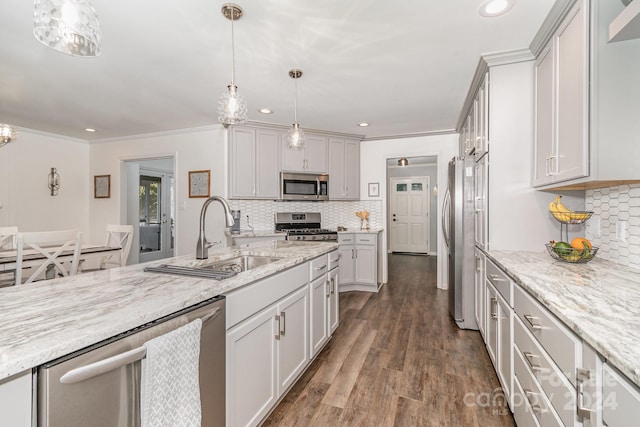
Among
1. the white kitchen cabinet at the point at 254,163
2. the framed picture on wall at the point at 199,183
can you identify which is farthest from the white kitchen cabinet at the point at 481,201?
the framed picture on wall at the point at 199,183

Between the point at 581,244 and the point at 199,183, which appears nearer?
the point at 581,244

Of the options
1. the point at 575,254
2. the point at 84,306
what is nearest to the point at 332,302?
the point at 575,254

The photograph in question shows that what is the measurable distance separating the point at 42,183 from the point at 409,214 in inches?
303

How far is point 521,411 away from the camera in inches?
57.4

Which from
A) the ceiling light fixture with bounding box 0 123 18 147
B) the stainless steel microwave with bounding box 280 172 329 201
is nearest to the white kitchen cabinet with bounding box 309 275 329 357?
the stainless steel microwave with bounding box 280 172 329 201

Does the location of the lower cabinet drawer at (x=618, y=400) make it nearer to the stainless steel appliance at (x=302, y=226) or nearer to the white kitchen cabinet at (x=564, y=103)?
the white kitchen cabinet at (x=564, y=103)

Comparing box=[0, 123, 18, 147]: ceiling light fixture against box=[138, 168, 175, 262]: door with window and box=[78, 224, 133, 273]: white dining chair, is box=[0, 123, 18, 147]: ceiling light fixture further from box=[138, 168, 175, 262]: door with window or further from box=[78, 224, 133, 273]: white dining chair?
box=[138, 168, 175, 262]: door with window

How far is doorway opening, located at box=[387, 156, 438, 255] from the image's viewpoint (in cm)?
787

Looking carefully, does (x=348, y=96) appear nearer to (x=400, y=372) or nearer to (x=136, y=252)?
(x=400, y=372)

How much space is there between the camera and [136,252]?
5488 millimetres

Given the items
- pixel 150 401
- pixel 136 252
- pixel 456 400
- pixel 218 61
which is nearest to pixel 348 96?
pixel 218 61

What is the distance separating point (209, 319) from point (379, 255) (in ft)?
12.3

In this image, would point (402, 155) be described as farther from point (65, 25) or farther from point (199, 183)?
point (65, 25)

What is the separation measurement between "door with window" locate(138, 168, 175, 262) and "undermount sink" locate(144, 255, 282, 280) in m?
5.32
